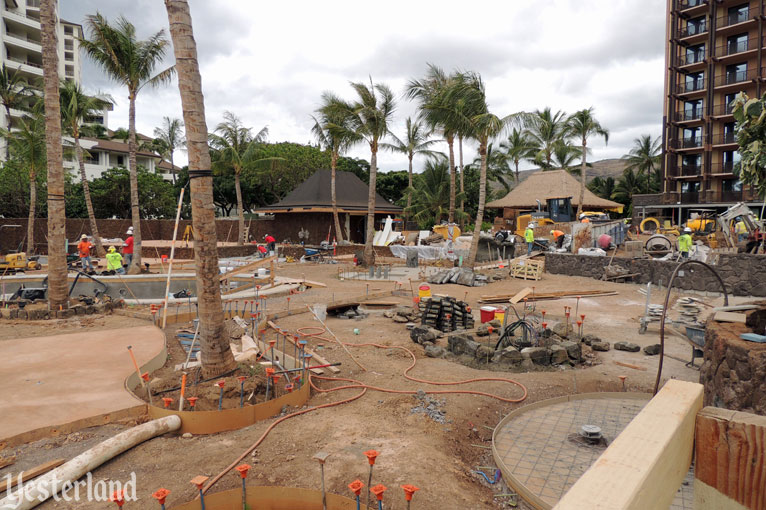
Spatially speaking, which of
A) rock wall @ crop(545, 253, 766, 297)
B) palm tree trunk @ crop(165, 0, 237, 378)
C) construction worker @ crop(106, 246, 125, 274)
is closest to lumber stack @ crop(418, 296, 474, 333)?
palm tree trunk @ crop(165, 0, 237, 378)

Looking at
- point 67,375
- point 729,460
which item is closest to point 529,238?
point 67,375

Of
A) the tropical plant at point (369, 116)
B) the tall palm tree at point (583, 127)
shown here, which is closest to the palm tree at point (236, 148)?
the tropical plant at point (369, 116)

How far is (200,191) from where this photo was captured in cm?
633

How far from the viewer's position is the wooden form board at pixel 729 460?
1077mm

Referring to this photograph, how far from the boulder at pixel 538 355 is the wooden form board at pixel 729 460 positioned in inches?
308

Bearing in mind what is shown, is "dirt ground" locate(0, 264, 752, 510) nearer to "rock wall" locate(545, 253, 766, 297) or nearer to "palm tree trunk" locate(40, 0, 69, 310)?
"palm tree trunk" locate(40, 0, 69, 310)

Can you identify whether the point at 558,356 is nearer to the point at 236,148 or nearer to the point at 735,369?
the point at 735,369

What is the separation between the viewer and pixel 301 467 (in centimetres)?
449

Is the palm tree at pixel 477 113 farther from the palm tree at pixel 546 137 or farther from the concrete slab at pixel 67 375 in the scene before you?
the palm tree at pixel 546 137

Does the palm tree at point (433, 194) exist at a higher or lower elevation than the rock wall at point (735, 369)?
higher

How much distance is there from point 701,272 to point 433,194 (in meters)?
21.6

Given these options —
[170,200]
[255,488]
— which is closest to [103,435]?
[255,488]

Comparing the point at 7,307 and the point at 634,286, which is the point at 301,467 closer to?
the point at 7,307

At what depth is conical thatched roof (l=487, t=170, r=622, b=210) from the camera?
3706 centimetres
